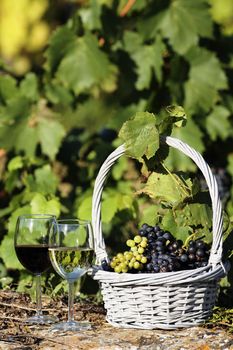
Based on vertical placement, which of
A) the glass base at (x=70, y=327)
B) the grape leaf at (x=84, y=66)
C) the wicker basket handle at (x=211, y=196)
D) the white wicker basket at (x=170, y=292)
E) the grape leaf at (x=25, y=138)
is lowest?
the glass base at (x=70, y=327)

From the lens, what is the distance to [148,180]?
8.58 ft

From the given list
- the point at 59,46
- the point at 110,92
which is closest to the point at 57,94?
the point at 59,46

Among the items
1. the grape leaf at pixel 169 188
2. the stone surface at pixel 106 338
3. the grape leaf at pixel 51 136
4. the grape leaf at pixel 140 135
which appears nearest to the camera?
the stone surface at pixel 106 338

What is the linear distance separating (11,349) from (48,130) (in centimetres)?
231

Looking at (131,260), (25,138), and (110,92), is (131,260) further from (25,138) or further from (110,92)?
(110,92)

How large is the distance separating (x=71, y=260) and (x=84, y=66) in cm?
220

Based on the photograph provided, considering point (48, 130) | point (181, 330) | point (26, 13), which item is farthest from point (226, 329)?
point (26, 13)

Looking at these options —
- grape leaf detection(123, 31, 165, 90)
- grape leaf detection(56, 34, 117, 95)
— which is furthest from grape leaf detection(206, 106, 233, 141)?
grape leaf detection(56, 34, 117, 95)

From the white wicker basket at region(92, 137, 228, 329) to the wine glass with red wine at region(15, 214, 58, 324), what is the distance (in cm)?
21

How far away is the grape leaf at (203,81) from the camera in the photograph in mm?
4527

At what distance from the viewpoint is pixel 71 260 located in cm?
231

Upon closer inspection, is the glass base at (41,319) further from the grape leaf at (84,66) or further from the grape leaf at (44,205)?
the grape leaf at (84,66)

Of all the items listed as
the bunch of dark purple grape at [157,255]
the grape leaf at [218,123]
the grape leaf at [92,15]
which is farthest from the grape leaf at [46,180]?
the bunch of dark purple grape at [157,255]

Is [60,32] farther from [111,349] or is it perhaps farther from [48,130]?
[111,349]
